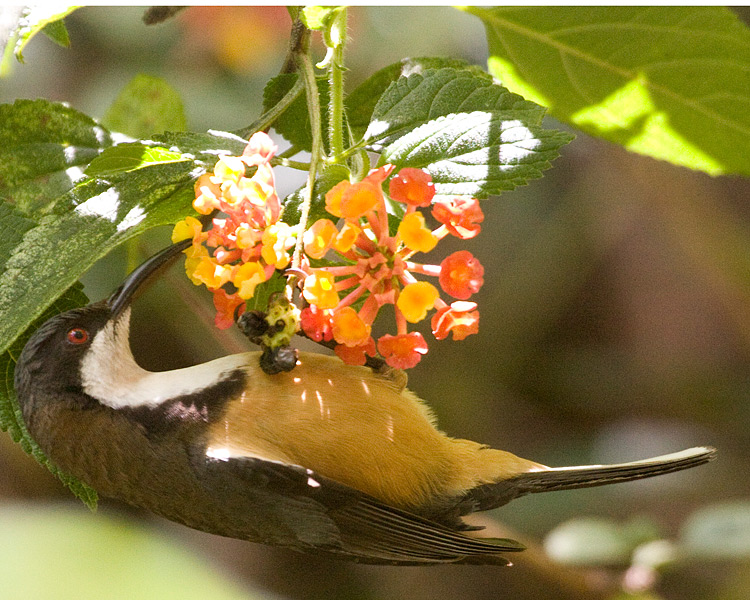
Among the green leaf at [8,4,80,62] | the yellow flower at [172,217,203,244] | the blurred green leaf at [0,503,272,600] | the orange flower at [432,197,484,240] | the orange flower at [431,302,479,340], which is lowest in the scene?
the blurred green leaf at [0,503,272,600]

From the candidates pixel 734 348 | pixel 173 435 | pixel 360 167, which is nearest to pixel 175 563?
pixel 173 435

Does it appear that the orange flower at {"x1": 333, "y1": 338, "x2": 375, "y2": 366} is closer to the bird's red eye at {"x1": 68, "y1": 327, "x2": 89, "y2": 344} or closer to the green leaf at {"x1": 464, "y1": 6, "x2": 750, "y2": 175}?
the bird's red eye at {"x1": 68, "y1": 327, "x2": 89, "y2": 344}

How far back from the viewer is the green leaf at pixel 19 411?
94cm

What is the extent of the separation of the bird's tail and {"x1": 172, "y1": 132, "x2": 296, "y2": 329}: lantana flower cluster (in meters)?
0.57

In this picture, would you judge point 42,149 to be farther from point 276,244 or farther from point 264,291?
point 276,244

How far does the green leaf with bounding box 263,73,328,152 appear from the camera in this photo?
0.96m

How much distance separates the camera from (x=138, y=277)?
38.5 inches

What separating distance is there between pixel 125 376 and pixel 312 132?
47 centimetres

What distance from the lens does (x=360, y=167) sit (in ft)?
2.63

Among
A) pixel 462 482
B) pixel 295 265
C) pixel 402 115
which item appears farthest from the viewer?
pixel 462 482

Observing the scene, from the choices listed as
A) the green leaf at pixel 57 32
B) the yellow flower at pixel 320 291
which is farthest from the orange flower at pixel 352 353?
the green leaf at pixel 57 32

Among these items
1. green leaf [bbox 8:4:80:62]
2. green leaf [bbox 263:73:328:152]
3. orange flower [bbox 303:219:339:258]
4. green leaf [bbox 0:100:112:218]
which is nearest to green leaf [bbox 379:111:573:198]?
orange flower [bbox 303:219:339:258]

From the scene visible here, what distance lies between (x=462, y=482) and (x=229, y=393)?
1.18 feet

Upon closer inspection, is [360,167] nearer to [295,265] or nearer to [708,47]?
[295,265]
